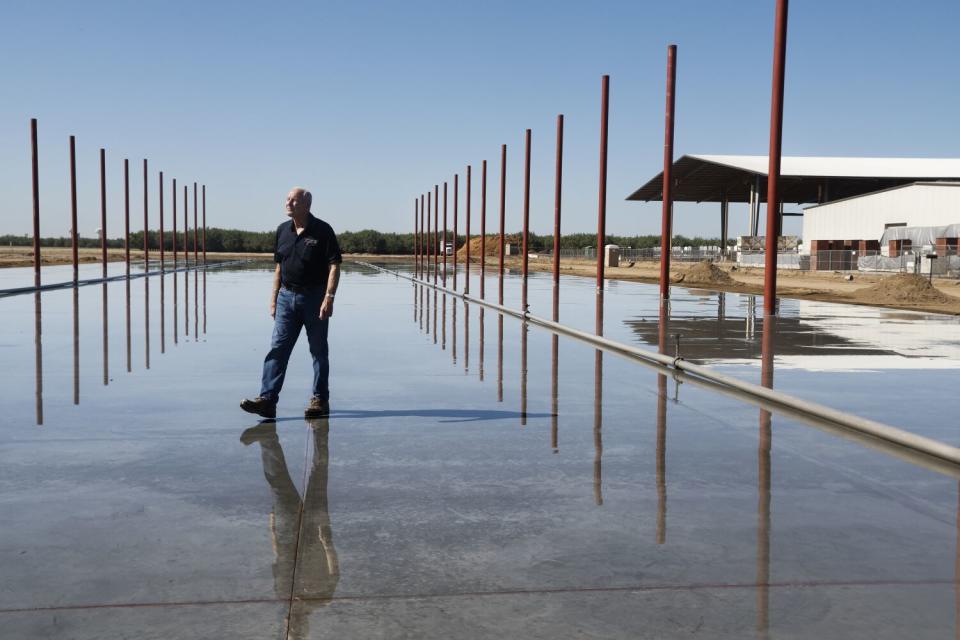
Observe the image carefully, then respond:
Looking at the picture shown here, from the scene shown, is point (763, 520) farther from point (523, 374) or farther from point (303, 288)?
point (523, 374)

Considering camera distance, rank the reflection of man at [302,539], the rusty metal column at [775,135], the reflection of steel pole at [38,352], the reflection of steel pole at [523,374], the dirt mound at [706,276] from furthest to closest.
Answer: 1. the dirt mound at [706,276]
2. the rusty metal column at [775,135]
3. the reflection of steel pole at [38,352]
4. the reflection of steel pole at [523,374]
5. the reflection of man at [302,539]

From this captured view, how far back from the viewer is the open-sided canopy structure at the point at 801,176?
79.2 metres

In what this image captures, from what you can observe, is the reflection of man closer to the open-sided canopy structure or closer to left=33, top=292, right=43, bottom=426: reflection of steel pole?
left=33, top=292, right=43, bottom=426: reflection of steel pole

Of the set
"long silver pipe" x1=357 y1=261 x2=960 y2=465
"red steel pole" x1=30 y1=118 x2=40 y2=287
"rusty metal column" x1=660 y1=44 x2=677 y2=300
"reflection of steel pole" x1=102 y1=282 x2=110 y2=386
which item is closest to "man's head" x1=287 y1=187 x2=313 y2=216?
"reflection of steel pole" x1=102 y1=282 x2=110 y2=386

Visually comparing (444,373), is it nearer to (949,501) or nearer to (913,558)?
(949,501)

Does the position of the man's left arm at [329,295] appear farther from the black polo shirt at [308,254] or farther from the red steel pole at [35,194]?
the red steel pole at [35,194]

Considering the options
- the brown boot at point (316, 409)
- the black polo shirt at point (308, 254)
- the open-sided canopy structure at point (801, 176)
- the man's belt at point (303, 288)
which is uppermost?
the open-sided canopy structure at point (801, 176)

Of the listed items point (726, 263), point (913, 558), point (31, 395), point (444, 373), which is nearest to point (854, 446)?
point (913, 558)

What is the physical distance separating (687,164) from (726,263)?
28.1 feet

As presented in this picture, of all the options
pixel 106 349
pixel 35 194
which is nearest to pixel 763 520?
pixel 106 349

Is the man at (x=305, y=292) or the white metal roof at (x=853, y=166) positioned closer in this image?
the man at (x=305, y=292)

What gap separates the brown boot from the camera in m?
9.34

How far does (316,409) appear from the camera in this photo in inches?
368

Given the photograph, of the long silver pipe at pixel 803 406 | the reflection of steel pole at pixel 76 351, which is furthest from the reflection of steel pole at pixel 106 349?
the long silver pipe at pixel 803 406
